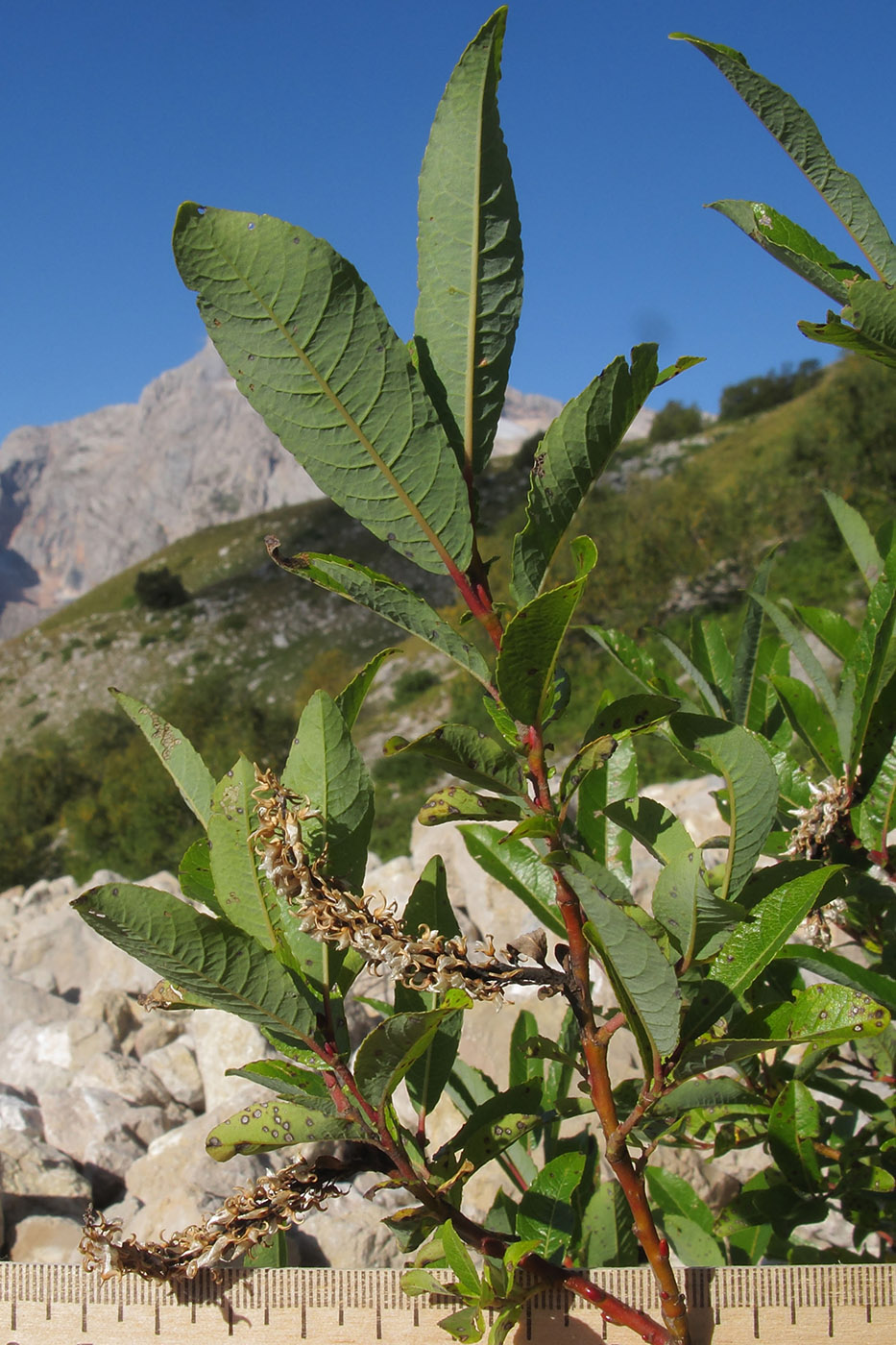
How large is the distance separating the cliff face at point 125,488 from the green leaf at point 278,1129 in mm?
120474

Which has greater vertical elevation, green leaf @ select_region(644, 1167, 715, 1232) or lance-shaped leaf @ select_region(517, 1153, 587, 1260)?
lance-shaped leaf @ select_region(517, 1153, 587, 1260)

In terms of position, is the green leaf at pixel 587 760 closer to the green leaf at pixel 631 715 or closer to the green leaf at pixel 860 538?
the green leaf at pixel 631 715

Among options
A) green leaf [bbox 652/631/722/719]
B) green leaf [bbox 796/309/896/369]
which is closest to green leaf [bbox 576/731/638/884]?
green leaf [bbox 652/631/722/719]

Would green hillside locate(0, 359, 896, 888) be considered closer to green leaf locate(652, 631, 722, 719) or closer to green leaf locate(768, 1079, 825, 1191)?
green leaf locate(652, 631, 722, 719)

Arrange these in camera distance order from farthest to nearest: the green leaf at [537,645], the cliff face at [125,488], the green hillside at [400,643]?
the cliff face at [125,488] < the green hillside at [400,643] < the green leaf at [537,645]

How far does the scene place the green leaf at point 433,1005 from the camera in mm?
1022

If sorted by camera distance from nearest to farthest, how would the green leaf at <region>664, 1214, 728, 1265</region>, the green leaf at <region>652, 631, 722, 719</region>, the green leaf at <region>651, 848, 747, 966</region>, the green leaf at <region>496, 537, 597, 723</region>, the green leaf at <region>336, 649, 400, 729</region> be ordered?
the green leaf at <region>496, 537, 597, 723</region>
the green leaf at <region>651, 848, 747, 966</region>
the green leaf at <region>336, 649, 400, 729</region>
the green leaf at <region>652, 631, 722, 719</region>
the green leaf at <region>664, 1214, 728, 1265</region>

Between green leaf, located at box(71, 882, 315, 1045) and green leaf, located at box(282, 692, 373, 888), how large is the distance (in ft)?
0.36

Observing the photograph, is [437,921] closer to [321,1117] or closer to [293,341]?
[321,1117]

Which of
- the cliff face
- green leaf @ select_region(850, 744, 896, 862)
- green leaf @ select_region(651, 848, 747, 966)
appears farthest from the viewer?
the cliff face

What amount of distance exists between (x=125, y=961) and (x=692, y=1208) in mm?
3739

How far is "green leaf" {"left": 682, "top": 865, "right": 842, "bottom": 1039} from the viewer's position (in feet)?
2.79

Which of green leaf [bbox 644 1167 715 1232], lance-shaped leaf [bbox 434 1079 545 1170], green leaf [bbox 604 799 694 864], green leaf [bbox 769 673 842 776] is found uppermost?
green leaf [bbox 769 673 842 776]

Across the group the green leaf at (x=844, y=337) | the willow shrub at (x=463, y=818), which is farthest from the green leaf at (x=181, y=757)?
the green leaf at (x=844, y=337)
